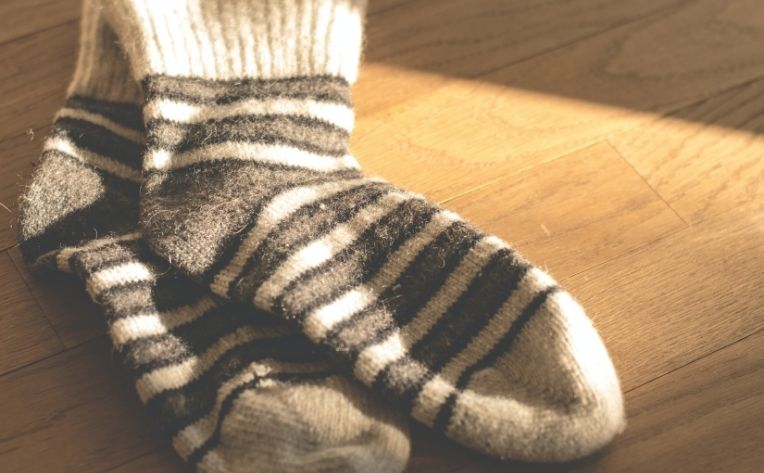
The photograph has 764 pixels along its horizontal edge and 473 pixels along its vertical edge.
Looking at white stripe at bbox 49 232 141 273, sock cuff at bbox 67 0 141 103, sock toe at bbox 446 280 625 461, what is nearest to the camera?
sock toe at bbox 446 280 625 461

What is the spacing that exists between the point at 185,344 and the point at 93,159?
0.22 m

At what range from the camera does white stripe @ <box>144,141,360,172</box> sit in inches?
31.7

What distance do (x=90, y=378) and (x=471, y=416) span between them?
0.32 metres

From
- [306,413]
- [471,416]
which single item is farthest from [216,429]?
[471,416]

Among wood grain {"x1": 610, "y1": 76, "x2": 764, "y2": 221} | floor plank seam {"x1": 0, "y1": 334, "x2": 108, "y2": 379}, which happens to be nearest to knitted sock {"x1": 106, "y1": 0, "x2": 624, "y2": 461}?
floor plank seam {"x1": 0, "y1": 334, "x2": 108, "y2": 379}

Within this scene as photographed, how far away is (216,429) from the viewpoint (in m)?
0.70

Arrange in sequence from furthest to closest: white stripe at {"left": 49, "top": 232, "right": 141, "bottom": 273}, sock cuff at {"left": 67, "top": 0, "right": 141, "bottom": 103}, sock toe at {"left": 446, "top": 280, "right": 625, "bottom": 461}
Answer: sock cuff at {"left": 67, "top": 0, "right": 141, "bottom": 103} < white stripe at {"left": 49, "top": 232, "right": 141, "bottom": 273} < sock toe at {"left": 446, "top": 280, "right": 625, "bottom": 461}

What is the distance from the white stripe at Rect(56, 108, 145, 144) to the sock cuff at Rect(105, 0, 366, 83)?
0.05 meters

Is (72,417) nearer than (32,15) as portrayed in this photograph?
Yes

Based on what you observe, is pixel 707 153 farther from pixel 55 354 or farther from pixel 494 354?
pixel 55 354

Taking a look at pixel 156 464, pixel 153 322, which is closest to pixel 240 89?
pixel 153 322

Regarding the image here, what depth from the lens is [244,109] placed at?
0.83 m

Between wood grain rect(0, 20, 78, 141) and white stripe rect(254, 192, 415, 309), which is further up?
wood grain rect(0, 20, 78, 141)

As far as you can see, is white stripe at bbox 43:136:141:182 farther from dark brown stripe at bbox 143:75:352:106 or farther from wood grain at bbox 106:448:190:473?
wood grain at bbox 106:448:190:473
